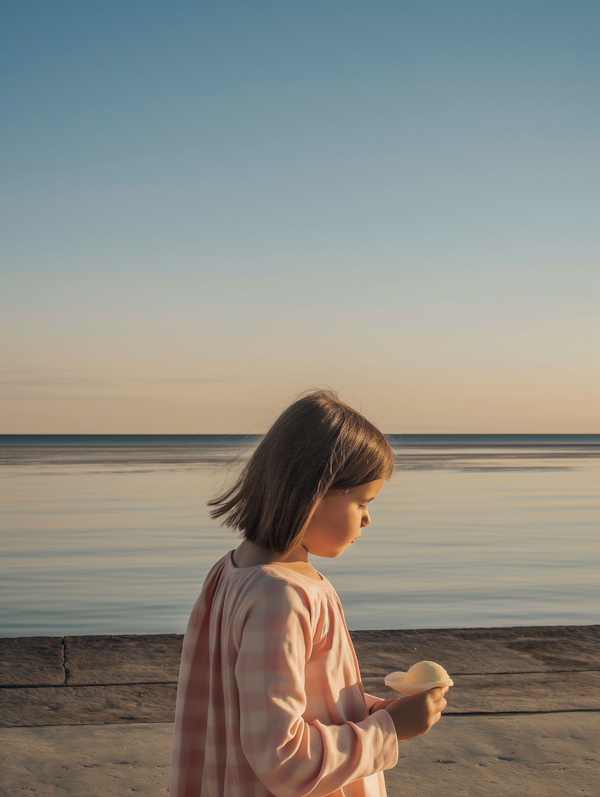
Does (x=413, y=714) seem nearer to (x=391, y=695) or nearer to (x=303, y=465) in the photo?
Answer: (x=303, y=465)

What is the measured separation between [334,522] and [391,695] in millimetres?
3401

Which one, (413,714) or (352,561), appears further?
(352,561)

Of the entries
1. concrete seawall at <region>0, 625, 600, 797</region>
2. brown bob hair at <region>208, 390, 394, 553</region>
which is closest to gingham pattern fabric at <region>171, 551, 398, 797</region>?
brown bob hair at <region>208, 390, 394, 553</region>

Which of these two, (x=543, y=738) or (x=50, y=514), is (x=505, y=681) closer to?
(x=543, y=738)

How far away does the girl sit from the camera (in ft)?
5.16

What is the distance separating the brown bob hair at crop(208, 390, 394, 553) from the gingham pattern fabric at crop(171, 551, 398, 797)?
4.1 inches

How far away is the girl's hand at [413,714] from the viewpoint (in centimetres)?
174

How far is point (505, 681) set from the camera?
479cm

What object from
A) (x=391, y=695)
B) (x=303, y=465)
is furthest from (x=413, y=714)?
(x=391, y=695)

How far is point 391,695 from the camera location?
484cm

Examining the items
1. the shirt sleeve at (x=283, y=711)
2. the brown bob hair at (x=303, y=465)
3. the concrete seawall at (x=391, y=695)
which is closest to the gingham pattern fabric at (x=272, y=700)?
the shirt sleeve at (x=283, y=711)

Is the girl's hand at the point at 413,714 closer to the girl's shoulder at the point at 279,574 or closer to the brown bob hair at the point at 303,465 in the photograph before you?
the girl's shoulder at the point at 279,574

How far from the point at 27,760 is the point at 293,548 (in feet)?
8.18

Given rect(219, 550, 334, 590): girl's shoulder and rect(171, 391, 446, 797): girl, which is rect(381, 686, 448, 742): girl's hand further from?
rect(219, 550, 334, 590): girl's shoulder
